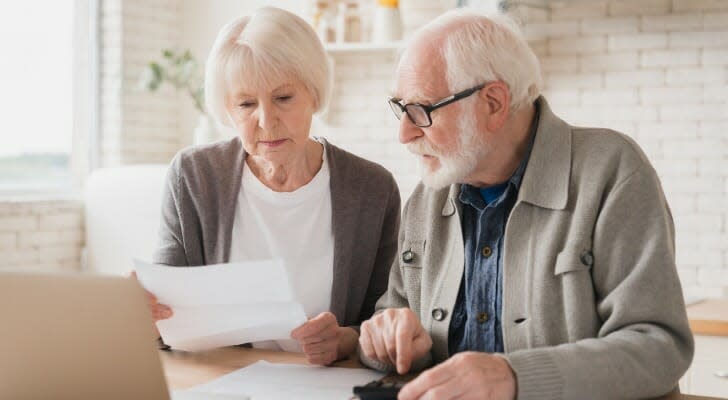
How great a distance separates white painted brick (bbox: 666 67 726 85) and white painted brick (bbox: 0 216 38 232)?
321cm

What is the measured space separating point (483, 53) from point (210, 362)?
791 millimetres

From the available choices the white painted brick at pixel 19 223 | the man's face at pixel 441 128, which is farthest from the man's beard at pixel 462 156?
the white painted brick at pixel 19 223

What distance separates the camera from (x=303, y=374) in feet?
5.24

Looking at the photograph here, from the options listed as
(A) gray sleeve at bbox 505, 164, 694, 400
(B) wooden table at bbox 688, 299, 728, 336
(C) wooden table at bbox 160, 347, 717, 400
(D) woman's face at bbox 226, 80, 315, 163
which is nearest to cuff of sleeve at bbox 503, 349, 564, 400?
(A) gray sleeve at bbox 505, 164, 694, 400

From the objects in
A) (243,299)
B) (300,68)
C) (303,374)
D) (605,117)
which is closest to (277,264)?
(243,299)

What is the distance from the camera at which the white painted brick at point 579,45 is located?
4047mm

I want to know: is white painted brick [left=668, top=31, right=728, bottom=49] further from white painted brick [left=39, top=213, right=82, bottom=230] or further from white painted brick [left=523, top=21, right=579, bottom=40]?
white painted brick [left=39, top=213, right=82, bottom=230]

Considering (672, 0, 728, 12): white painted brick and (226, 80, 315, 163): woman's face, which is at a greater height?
(672, 0, 728, 12): white painted brick

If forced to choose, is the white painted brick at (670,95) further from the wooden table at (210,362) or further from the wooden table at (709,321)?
the wooden table at (210,362)

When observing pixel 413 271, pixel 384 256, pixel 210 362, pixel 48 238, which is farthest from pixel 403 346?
pixel 48 238

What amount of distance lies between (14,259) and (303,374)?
336 cm

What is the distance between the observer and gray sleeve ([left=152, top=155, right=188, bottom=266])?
82.0 inches

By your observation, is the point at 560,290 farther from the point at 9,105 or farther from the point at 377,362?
the point at 9,105

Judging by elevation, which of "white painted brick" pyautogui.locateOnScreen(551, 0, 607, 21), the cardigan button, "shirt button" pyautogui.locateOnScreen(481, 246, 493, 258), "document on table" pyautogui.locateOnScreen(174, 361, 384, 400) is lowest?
"document on table" pyautogui.locateOnScreen(174, 361, 384, 400)
